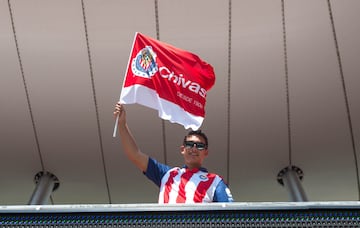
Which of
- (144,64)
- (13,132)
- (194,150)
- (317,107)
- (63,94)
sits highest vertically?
(63,94)

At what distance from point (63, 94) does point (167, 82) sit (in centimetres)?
381

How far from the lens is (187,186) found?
186 inches

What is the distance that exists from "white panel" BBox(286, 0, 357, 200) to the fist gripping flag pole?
9.14ft

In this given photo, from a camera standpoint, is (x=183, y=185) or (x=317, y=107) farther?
(x=317, y=107)

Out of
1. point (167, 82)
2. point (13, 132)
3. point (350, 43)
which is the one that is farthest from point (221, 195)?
point (13, 132)

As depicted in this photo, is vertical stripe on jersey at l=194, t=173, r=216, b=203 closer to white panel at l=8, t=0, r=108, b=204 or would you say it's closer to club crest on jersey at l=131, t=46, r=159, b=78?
club crest on jersey at l=131, t=46, r=159, b=78

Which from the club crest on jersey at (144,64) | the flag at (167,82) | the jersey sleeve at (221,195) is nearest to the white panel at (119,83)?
the flag at (167,82)

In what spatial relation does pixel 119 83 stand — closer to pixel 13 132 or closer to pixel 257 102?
pixel 13 132

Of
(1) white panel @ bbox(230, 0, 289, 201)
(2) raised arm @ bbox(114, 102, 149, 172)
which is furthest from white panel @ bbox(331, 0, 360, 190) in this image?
(2) raised arm @ bbox(114, 102, 149, 172)

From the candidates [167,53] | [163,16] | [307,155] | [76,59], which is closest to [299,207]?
[167,53]

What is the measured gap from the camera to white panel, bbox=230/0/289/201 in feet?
28.5

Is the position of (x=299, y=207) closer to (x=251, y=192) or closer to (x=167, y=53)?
(x=167, y=53)

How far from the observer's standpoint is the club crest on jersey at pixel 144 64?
6062 millimetres

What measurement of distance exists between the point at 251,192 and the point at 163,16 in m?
4.43
